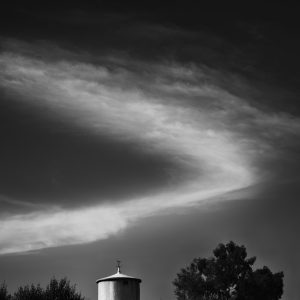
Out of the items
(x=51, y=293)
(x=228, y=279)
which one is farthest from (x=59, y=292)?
(x=228, y=279)

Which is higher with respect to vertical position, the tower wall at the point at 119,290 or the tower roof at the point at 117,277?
the tower roof at the point at 117,277

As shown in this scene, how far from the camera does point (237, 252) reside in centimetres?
7369

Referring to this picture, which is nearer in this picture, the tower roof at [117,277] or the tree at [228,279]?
the tower roof at [117,277]

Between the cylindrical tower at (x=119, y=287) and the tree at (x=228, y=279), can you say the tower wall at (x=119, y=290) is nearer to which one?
the cylindrical tower at (x=119, y=287)

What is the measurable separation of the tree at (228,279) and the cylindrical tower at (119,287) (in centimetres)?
2947

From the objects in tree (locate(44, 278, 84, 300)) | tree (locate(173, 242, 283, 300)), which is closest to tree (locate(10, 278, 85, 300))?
tree (locate(44, 278, 84, 300))

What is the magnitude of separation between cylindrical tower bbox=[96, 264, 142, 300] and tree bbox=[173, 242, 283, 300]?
2947cm

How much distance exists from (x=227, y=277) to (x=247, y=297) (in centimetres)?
376

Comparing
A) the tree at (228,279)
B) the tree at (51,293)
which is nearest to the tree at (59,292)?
the tree at (51,293)

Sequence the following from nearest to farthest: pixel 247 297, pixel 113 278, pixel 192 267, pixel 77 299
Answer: pixel 113 278, pixel 77 299, pixel 247 297, pixel 192 267

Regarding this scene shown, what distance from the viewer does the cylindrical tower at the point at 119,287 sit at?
43.4 metres

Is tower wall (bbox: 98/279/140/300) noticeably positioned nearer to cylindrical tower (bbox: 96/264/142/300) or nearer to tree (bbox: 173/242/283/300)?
cylindrical tower (bbox: 96/264/142/300)

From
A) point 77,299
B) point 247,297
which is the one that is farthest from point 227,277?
point 77,299

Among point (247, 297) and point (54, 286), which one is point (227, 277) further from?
point (54, 286)
